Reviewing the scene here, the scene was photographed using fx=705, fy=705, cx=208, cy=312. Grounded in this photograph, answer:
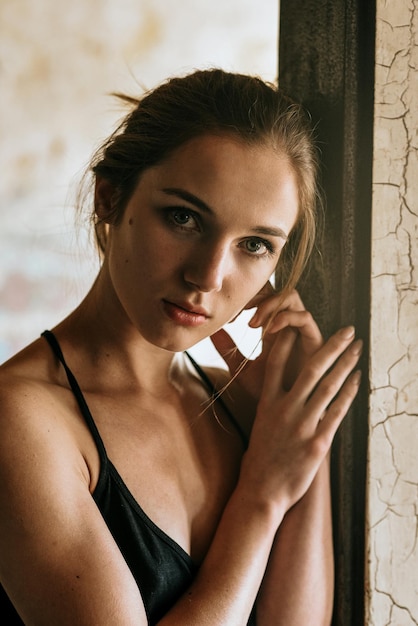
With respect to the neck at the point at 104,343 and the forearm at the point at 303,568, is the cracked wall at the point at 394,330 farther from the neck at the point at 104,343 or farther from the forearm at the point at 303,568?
the neck at the point at 104,343

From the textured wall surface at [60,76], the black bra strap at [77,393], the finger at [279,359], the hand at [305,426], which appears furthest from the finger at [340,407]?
the textured wall surface at [60,76]

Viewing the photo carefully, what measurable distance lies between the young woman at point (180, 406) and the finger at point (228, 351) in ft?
0.12

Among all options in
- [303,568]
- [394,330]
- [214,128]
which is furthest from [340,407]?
[214,128]

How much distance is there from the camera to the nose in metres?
1.00

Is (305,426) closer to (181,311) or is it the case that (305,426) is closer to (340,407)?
(340,407)

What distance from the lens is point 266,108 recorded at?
3.53 feet

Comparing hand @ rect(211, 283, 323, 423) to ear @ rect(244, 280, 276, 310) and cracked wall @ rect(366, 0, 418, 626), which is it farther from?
cracked wall @ rect(366, 0, 418, 626)

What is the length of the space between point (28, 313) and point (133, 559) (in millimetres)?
2824

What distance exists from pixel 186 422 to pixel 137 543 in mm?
270

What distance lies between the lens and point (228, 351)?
127 centimetres

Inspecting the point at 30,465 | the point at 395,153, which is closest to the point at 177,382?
the point at 30,465

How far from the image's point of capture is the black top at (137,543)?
1.00 metres

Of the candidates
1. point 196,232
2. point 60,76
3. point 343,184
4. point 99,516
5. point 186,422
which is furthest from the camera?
point 60,76

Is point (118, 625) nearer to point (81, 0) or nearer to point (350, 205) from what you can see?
point (350, 205)
